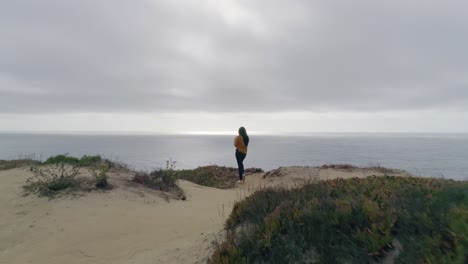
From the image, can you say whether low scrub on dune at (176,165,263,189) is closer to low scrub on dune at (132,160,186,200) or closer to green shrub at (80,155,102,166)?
low scrub on dune at (132,160,186,200)

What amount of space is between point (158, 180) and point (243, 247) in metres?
→ 7.57

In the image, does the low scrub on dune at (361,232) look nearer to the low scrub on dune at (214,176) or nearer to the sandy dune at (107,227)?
the sandy dune at (107,227)

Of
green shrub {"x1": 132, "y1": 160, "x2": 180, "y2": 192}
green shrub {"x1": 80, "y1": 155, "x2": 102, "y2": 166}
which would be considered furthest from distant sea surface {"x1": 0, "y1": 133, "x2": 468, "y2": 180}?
green shrub {"x1": 132, "y1": 160, "x2": 180, "y2": 192}

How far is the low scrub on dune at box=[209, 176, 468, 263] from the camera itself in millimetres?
2891

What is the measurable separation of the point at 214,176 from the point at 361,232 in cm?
1413

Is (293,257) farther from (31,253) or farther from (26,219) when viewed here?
(26,219)

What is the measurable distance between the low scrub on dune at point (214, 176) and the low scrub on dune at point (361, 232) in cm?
1085

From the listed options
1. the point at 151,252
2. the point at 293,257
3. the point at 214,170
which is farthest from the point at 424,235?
the point at 214,170

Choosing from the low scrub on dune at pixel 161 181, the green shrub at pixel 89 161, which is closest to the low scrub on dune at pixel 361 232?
the low scrub on dune at pixel 161 181

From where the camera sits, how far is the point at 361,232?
334 centimetres

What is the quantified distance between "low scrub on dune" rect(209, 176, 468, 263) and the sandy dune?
106cm

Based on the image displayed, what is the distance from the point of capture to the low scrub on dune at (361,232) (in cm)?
289

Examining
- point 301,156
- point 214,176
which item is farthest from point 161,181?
point 301,156

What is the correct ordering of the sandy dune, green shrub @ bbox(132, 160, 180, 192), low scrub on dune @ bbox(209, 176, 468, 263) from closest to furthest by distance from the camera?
low scrub on dune @ bbox(209, 176, 468, 263) < the sandy dune < green shrub @ bbox(132, 160, 180, 192)
